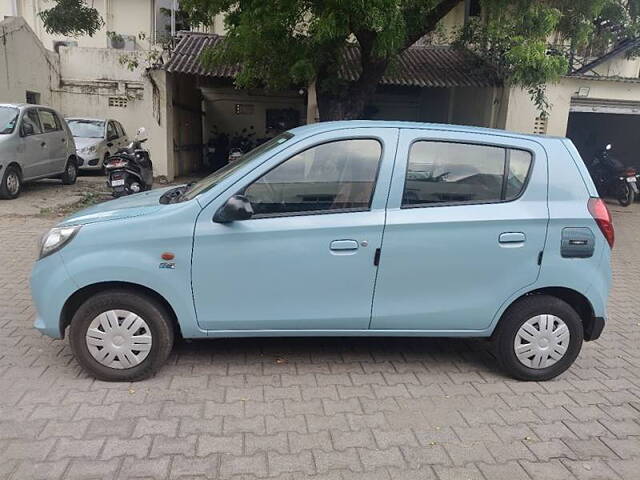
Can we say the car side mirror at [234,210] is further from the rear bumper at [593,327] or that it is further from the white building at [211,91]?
the white building at [211,91]

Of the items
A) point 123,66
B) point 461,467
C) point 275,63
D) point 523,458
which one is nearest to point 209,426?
point 461,467

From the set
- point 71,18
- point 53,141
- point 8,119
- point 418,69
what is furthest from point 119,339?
point 71,18

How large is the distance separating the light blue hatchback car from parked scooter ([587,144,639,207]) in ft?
37.4

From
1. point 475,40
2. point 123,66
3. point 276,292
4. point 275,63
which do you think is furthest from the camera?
point 123,66

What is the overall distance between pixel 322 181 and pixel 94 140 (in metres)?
12.6

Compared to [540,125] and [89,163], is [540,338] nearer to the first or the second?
[540,125]

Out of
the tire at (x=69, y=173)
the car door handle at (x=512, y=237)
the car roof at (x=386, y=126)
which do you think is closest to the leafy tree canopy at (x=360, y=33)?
the car roof at (x=386, y=126)

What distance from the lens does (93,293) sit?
346cm

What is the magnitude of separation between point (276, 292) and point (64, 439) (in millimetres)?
1450

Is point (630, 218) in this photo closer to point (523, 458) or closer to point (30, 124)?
point (523, 458)

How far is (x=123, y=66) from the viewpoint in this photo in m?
17.5

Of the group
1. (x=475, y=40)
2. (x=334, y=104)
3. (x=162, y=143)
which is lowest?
(x=162, y=143)

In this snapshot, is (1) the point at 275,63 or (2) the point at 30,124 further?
(2) the point at 30,124

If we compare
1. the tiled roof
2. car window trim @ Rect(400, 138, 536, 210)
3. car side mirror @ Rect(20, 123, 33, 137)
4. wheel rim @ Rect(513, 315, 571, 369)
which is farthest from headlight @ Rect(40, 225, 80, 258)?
the tiled roof
